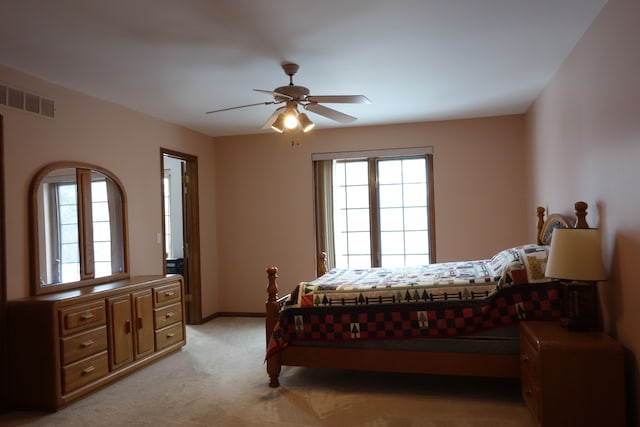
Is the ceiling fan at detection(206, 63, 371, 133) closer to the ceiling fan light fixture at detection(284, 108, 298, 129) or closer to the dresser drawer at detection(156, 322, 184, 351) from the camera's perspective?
the ceiling fan light fixture at detection(284, 108, 298, 129)

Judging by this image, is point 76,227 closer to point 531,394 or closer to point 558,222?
point 531,394

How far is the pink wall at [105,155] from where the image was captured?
130 inches

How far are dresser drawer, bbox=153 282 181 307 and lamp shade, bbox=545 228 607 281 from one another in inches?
130

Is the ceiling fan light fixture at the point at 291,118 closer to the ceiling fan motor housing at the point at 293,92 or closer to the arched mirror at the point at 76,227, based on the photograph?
the ceiling fan motor housing at the point at 293,92

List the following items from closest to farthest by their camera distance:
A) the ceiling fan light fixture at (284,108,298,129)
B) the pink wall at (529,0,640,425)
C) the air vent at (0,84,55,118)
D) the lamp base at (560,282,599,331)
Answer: the pink wall at (529,0,640,425) → the lamp base at (560,282,599,331) → the air vent at (0,84,55,118) → the ceiling fan light fixture at (284,108,298,129)

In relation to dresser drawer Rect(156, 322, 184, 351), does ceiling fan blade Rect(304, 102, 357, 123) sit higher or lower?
higher

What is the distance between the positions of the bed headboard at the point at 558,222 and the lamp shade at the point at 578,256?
236mm

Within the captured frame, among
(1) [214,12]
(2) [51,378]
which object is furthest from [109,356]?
(1) [214,12]

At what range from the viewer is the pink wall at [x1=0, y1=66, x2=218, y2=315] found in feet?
10.8

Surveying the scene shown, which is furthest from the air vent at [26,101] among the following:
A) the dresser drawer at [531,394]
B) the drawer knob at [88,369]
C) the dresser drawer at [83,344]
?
the dresser drawer at [531,394]

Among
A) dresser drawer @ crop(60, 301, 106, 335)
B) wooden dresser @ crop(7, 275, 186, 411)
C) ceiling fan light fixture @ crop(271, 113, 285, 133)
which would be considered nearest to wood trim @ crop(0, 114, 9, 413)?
wooden dresser @ crop(7, 275, 186, 411)

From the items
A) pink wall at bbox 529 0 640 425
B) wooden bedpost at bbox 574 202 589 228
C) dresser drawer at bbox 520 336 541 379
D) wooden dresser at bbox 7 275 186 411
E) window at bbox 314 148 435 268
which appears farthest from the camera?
window at bbox 314 148 435 268

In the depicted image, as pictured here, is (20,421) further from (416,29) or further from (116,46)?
(416,29)

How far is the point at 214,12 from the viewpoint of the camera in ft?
8.34
